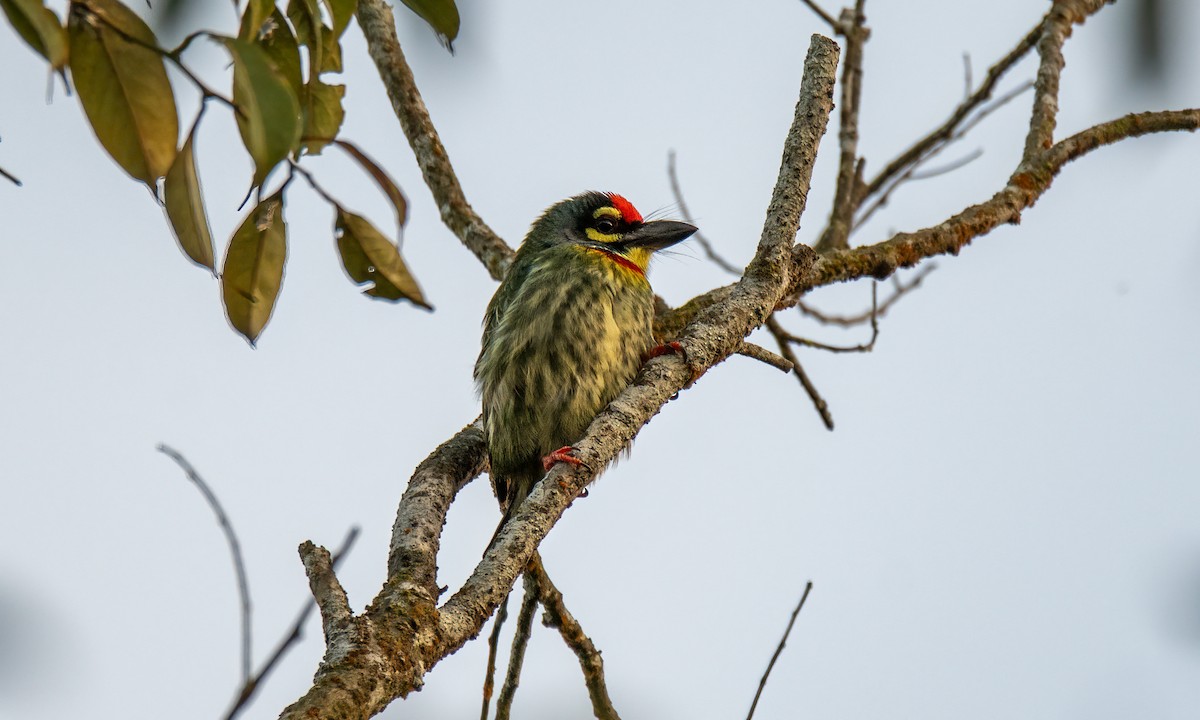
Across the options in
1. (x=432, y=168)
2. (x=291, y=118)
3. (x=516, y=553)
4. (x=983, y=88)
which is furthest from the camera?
(x=983, y=88)

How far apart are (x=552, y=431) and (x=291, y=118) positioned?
7.36 feet

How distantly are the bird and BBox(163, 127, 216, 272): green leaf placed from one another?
1.79 metres

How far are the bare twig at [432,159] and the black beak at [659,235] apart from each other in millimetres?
534

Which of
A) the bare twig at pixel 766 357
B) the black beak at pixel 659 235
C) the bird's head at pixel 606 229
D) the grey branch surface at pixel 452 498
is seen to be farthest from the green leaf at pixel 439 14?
the black beak at pixel 659 235

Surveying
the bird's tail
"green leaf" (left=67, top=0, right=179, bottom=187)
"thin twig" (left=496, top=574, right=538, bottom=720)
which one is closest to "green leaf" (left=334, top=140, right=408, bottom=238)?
"green leaf" (left=67, top=0, right=179, bottom=187)

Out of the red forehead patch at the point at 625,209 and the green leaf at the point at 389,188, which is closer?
the green leaf at the point at 389,188

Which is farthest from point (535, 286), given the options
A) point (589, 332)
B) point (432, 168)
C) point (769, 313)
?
point (769, 313)

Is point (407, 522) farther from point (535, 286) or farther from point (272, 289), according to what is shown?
point (535, 286)

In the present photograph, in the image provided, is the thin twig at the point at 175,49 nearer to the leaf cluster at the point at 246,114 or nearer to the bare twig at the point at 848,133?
the leaf cluster at the point at 246,114

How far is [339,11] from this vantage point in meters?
1.67

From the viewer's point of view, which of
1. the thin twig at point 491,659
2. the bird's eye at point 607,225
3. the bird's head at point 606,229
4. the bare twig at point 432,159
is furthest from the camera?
the bird's eye at point 607,225

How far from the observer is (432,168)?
3.94 meters

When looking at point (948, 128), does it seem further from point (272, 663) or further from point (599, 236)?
point (272, 663)

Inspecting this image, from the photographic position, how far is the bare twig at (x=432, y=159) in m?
3.92
